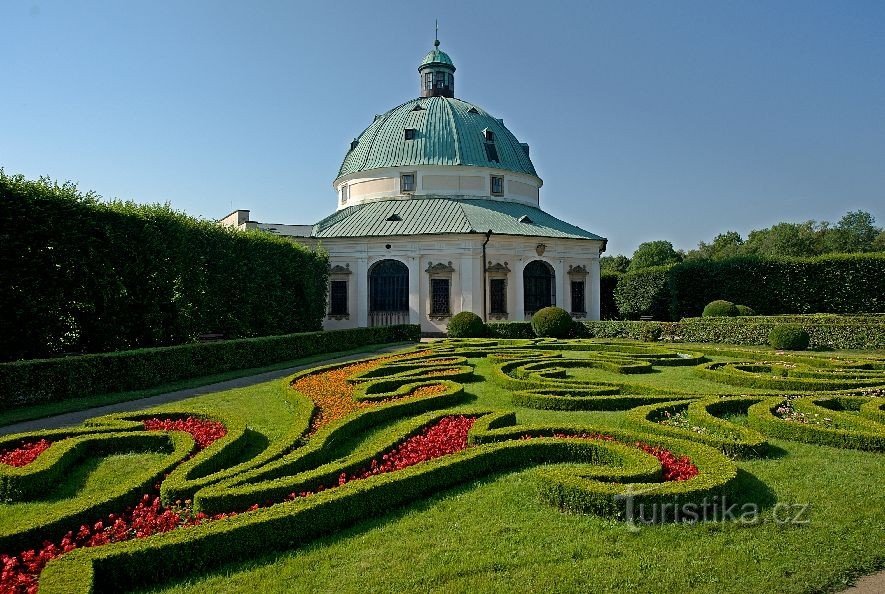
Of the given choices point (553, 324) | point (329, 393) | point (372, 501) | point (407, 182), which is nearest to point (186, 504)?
point (372, 501)

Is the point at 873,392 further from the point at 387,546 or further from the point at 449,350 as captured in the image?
the point at 449,350

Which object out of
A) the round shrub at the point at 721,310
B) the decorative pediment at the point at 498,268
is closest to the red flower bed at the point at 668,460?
the round shrub at the point at 721,310

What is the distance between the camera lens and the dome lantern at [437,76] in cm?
5169

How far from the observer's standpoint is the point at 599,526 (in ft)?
19.1

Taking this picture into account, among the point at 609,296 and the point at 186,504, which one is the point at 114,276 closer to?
the point at 186,504

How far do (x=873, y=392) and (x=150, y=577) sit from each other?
1207 cm

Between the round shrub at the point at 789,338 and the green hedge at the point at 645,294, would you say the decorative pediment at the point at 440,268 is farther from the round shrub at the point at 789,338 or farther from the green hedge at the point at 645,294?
the round shrub at the point at 789,338

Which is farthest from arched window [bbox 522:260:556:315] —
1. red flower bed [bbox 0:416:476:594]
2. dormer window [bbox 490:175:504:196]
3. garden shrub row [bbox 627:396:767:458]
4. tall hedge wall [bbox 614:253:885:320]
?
red flower bed [bbox 0:416:476:594]

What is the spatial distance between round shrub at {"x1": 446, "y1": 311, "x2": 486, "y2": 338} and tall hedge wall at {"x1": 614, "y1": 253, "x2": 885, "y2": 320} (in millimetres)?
16187

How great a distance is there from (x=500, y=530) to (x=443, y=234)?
32521mm

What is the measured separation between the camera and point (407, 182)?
143ft

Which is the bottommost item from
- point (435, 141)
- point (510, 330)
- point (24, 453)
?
point (24, 453)

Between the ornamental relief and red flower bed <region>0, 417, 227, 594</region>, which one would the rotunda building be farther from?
red flower bed <region>0, 417, 227, 594</region>

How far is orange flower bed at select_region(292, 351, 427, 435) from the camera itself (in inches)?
413
